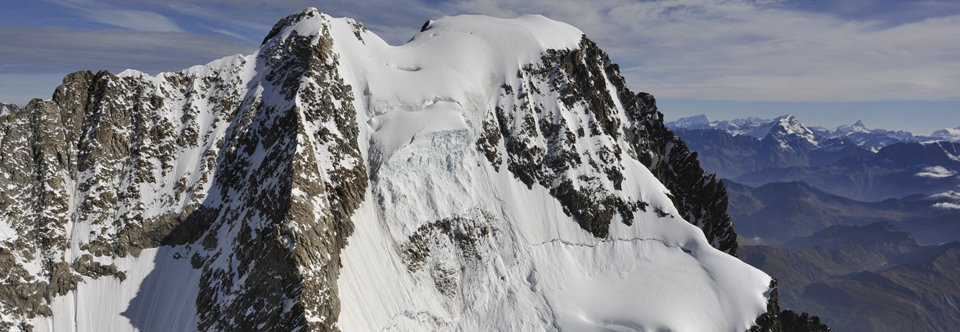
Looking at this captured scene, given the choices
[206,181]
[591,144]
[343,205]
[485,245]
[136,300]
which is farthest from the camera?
[591,144]

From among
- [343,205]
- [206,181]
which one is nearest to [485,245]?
[343,205]

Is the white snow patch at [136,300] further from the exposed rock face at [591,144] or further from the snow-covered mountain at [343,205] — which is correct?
the exposed rock face at [591,144]

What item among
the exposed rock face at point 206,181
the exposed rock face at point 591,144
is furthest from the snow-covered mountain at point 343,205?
the exposed rock face at point 591,144

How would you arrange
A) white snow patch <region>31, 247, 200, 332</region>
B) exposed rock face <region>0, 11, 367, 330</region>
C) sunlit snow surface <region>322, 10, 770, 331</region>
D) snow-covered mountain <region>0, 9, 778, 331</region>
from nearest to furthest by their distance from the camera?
exposed rock face <region>0, 11, 367, 330</region> < snow-covered mountain <region>0, 9, 778, 331</region> < white snow patch <region>31, 247, 200, 332</region> < sunlit snow surface <region>322, 10, 770, 331</region>

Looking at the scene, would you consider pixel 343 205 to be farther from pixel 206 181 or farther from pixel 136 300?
pixel 136 300

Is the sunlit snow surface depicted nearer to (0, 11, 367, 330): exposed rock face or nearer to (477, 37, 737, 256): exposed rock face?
(477, 37, 737, 256): exposed rock face

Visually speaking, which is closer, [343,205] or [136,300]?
[136,300]

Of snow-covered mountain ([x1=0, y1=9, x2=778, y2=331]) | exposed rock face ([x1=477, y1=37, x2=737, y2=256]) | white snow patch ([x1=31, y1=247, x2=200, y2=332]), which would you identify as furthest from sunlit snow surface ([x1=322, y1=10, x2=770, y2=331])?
white snow patch ([x1=31, y1=247, x2=200, y2=332])

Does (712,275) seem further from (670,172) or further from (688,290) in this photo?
(670,172)

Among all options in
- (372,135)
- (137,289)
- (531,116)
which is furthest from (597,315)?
(137,289)

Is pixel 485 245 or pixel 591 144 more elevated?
pixel 591 144
